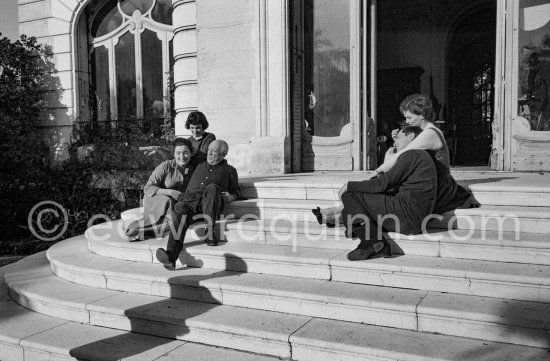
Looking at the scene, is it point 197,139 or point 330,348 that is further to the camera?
point 197,139

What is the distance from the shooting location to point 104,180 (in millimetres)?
9578

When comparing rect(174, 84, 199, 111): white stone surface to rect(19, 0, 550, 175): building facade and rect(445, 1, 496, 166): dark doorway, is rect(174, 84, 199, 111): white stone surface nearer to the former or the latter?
rect(19, 0, 550, 175): building facade

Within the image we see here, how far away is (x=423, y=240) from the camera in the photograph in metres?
4.44

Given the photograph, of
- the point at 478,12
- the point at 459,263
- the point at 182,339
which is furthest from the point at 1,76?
the point at 478,12

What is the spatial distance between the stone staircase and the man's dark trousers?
7.3 inches

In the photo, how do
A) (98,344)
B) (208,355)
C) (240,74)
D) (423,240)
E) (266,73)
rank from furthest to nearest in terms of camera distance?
(240,74) → (266,73) → (423,240) → (98,344) → (208,355)

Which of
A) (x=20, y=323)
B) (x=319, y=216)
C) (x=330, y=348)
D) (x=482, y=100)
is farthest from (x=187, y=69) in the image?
(x=482, y=100)

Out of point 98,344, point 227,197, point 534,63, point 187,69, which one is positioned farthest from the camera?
point 187,69

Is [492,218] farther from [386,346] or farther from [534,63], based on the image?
[534,63]

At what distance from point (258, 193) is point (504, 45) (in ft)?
14.2

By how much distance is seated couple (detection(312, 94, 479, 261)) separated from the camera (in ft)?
14.6

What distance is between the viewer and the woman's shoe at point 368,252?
4256 mm

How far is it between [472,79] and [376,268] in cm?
1551

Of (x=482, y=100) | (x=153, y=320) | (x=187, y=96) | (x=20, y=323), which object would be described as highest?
(x=482, y=100)
